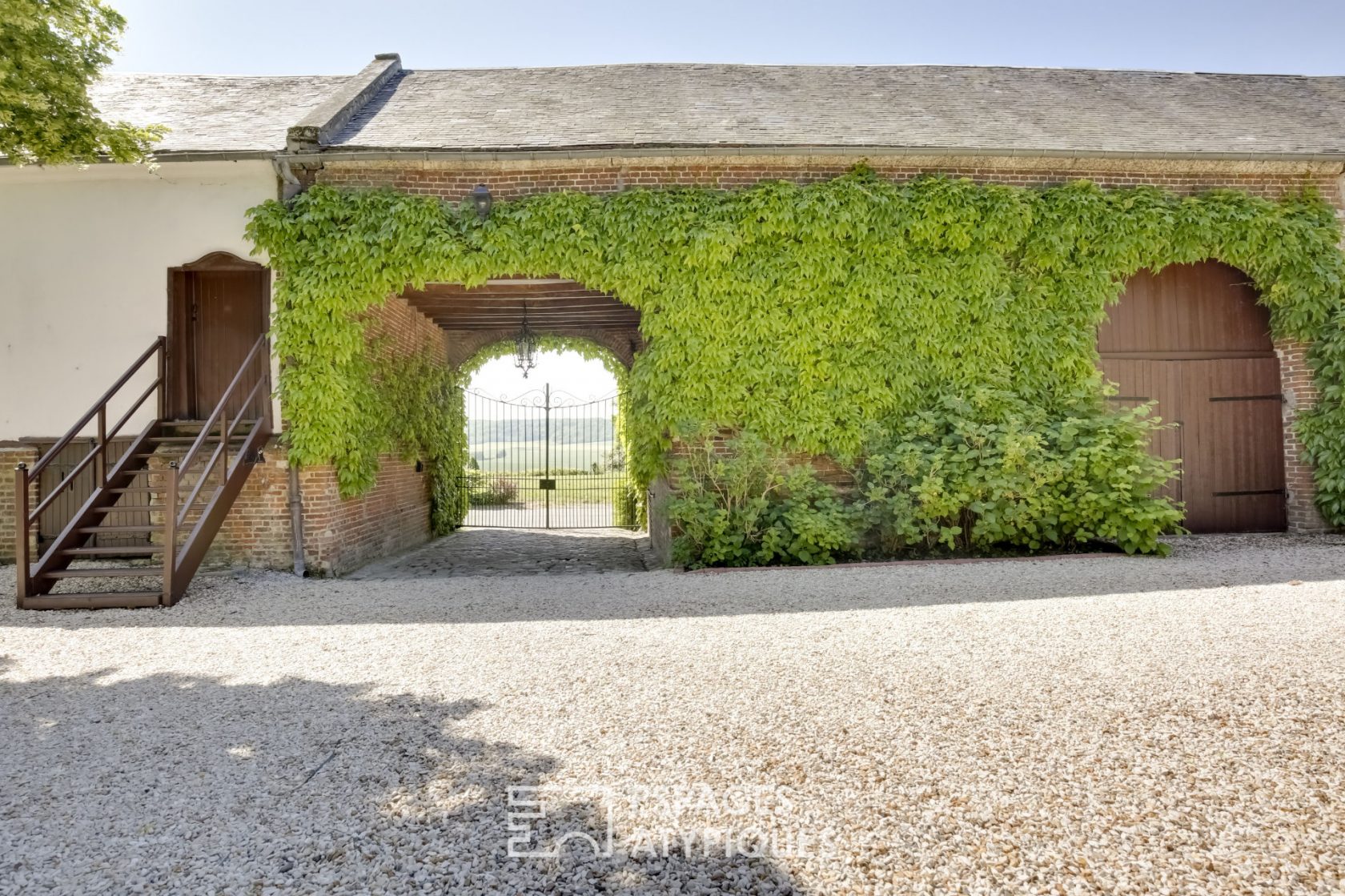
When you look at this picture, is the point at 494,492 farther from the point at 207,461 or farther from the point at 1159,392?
the point at 1159,392

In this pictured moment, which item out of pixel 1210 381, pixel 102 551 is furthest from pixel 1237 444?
pixel 102 551

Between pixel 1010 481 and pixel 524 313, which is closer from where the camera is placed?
pixel 1010 481

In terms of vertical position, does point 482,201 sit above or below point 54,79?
below

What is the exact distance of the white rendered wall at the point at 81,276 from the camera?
694cm

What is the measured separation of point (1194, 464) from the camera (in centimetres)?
780

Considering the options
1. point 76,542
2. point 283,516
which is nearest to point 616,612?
point 283,516

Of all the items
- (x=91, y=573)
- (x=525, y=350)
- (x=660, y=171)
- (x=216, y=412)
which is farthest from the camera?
(x=525, y=350)

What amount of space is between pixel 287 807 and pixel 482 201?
18.6 feet

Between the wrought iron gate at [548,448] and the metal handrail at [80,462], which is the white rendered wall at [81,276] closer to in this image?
the metal handrail at [80,462]

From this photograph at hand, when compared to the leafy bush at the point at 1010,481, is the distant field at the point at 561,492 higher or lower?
lower

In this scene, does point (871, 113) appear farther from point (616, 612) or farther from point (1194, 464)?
point (616, 612)

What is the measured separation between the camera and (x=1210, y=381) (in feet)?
25.8

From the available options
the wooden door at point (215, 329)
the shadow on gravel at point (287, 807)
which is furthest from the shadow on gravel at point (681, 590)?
the wooden door at point (215, 329)

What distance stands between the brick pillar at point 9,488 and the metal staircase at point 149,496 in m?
0.22
